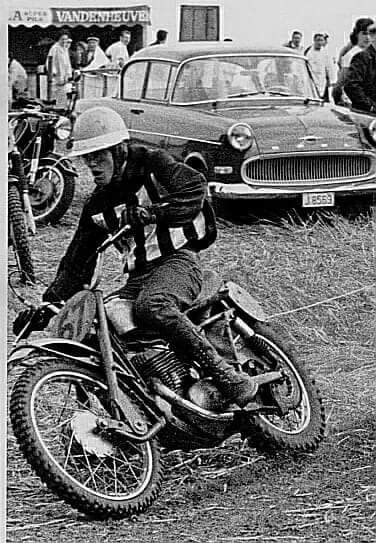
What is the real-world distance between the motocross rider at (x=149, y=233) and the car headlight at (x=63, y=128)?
0.05ft

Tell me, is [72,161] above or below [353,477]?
above

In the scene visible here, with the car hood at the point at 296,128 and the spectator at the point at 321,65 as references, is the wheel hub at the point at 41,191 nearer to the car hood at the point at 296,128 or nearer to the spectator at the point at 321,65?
the car hood at the point at 296,128

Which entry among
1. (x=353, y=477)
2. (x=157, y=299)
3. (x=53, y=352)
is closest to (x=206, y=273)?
(x=157, y=299)

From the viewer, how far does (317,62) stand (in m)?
1.58

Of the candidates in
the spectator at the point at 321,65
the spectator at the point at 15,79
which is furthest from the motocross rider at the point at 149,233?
the spectator at the point at 321,65

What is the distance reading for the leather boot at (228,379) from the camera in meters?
1.52

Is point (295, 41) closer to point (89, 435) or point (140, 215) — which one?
point (140, 215)

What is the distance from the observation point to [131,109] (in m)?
1.54

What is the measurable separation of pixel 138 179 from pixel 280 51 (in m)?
0.29

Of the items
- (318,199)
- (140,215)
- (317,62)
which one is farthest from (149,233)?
(317,62)

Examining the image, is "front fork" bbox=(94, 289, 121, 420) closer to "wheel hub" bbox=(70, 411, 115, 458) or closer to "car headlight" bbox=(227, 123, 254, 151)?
"wheel hub" bbox=(70, 411, 115, 458)

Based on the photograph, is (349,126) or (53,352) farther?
(349,126)

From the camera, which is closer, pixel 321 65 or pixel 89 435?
pixel 89 435

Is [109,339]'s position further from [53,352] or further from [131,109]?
[131,109]
